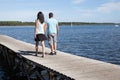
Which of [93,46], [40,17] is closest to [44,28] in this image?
[40,17]

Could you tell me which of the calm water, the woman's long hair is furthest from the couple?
the calm water

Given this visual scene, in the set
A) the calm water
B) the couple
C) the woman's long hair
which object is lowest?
the calm water

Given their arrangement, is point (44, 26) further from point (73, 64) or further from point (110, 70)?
point (110, 70)

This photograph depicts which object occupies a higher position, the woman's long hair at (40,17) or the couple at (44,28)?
the woman's long hair at (40,17)

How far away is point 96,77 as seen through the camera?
28.4ft

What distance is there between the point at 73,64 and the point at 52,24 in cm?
258

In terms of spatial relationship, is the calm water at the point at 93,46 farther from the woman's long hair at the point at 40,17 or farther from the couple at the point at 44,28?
the woman's long hair at the point at 40,17

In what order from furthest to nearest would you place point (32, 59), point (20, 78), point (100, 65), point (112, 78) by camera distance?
point (20, 78), point (32, 59), point (100, 65), point (112, 78)

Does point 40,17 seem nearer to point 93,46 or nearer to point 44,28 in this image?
point 44,28

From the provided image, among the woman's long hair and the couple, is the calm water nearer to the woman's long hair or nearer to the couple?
the couple

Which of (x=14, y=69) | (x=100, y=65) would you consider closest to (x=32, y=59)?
(x=100, y=65)

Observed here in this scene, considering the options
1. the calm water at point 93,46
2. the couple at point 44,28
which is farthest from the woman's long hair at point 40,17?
the calm water at point 93,46

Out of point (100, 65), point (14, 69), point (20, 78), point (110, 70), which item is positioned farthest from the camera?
point (14, 69)

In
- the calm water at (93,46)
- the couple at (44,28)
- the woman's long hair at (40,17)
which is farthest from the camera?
the calm water at (93,46)
